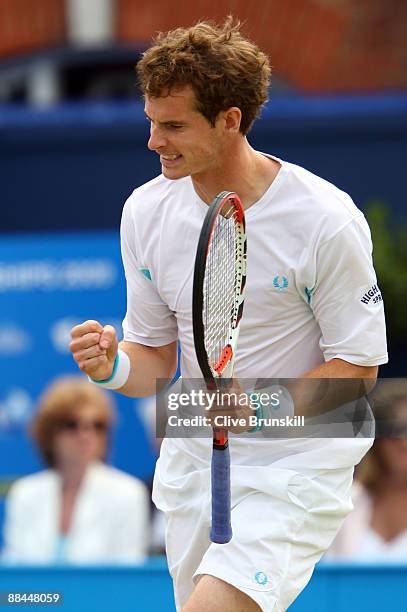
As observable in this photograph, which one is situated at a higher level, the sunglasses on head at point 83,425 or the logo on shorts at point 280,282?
the logo on shorts at point 280,282

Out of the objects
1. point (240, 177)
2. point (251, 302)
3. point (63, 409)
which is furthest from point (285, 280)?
point (63, 409)

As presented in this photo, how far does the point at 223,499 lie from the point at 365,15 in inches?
221

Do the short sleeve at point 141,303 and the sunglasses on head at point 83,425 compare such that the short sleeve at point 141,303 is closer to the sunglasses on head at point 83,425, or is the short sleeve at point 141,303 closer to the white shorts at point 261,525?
the white shorts at point 261,525

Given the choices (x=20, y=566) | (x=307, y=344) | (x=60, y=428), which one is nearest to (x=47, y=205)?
(x=60, y=428)

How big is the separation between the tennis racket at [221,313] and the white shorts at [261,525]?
0.11 meters

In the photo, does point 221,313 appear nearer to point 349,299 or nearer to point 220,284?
point 220,284

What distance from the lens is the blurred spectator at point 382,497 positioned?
20.3ft

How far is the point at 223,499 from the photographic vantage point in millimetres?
3775

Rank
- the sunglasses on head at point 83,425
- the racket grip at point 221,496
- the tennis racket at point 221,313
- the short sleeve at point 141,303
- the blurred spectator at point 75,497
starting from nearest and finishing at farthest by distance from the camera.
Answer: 1. the tennis racket at point 221,313
2. the racket grip at point 221,496
3. the short sleeve at point 141,303
4. the blurred spectator at point 75,497
5. the sunglasses on head at point 83,425

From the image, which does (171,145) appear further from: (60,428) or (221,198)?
(60,428)

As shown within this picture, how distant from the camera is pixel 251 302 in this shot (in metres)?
4.00

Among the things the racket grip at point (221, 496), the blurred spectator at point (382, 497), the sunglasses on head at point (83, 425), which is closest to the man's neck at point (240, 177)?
the racket grip at point (221, 496)

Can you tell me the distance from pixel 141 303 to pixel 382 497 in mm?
2505
